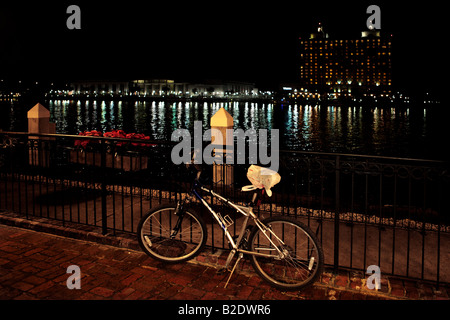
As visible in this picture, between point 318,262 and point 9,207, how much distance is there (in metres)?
6.50

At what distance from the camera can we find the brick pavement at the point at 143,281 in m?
4.83

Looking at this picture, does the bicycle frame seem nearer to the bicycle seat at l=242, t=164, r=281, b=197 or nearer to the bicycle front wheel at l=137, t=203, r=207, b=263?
the bicycle seat at l=242, t=164, r=281, b=197

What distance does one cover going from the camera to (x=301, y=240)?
6113 millimetres

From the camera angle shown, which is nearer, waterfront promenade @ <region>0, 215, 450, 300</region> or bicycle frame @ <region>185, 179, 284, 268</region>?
waterfront promenade @ <region>0, 215, 450, 300</region>

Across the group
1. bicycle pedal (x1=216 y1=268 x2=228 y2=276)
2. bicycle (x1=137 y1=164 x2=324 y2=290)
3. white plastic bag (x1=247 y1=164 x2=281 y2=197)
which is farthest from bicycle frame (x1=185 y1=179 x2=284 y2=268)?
white plastic bag (x1=247 y1=164 x2=281 y2=197)

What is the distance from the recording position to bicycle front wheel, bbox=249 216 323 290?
4.89 meters

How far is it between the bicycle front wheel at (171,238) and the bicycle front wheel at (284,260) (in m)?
0.86

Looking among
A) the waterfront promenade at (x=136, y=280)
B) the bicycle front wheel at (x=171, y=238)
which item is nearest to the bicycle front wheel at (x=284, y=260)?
the waterfront promenade at (x=136, y=280)

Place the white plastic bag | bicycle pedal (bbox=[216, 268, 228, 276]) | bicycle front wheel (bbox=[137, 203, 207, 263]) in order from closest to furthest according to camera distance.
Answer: the white plastic bag, bicycle pedal (bbox=[216, 268, 228, 276]), bicycle front wheel (bbox=[137, 203, 207, 263])

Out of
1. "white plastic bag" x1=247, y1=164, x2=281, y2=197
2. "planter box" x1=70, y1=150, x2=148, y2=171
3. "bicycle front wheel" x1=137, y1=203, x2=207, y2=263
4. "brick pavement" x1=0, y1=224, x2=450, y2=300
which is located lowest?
"brick pavement" x1=0, y1=224, x2=450, y2=300

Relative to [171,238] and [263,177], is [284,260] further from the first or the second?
[171,238]

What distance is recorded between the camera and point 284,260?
519cm

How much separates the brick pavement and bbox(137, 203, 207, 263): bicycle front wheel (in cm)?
16
